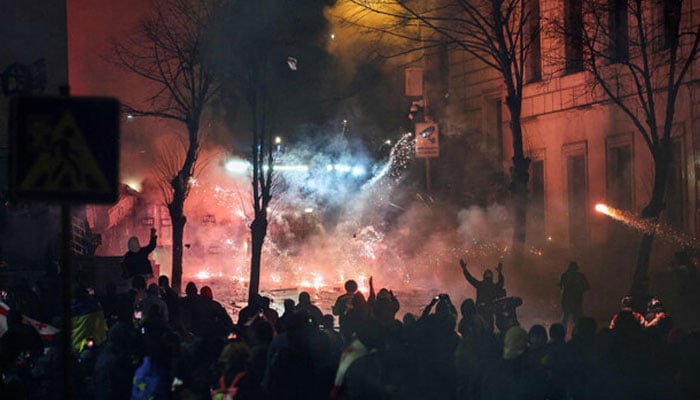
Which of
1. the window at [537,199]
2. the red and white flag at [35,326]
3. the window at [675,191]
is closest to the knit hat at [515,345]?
the red and white flag at [35,326]

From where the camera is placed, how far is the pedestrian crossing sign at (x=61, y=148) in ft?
16.1

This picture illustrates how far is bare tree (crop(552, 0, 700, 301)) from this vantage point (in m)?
15.8

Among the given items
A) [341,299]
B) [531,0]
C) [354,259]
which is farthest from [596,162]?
[341,299]

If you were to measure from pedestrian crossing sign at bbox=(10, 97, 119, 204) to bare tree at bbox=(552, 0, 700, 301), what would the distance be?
11.6 m

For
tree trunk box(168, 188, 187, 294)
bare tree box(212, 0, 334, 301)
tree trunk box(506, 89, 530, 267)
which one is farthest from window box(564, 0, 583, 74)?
tree trunk box(168, 188, 187, 294)

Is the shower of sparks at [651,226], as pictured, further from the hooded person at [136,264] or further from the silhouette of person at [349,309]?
the hooded person at [136,264]

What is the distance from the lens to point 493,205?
25562 mm

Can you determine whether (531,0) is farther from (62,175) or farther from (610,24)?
(62,175)

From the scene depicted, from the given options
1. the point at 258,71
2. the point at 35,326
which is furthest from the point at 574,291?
the point at 35,326

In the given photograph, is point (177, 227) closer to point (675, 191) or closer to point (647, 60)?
point (647, 60)

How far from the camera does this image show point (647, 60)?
17.4 meters

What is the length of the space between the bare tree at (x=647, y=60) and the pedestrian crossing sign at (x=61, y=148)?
1160 centimetres

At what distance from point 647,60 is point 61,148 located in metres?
14.7

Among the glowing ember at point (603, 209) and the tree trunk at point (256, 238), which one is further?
the glowing ember at point (603, 209)
